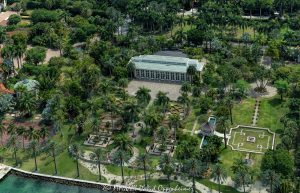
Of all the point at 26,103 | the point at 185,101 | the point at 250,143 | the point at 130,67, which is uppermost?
the point at 130,67

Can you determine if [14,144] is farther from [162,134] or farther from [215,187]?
[215,187]

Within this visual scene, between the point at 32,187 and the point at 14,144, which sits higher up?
the point at 14,144

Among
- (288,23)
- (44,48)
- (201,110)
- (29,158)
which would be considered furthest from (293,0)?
(29,158)

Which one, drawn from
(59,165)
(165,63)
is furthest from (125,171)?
(165,63)

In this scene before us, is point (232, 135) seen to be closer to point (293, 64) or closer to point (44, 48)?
point (293, 64)

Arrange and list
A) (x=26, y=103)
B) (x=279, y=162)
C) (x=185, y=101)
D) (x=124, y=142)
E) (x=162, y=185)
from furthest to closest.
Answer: (x=26, y=103) → (x=185, y=101) → (x=124, y=142) → (x=162, y=185) → (x=279, y=162)

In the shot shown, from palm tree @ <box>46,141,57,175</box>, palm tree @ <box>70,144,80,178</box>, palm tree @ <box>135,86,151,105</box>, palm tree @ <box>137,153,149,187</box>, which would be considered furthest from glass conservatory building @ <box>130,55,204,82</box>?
palm tree @ <box>46,141,57,175</box>

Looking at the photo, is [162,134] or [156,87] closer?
[162,134]
